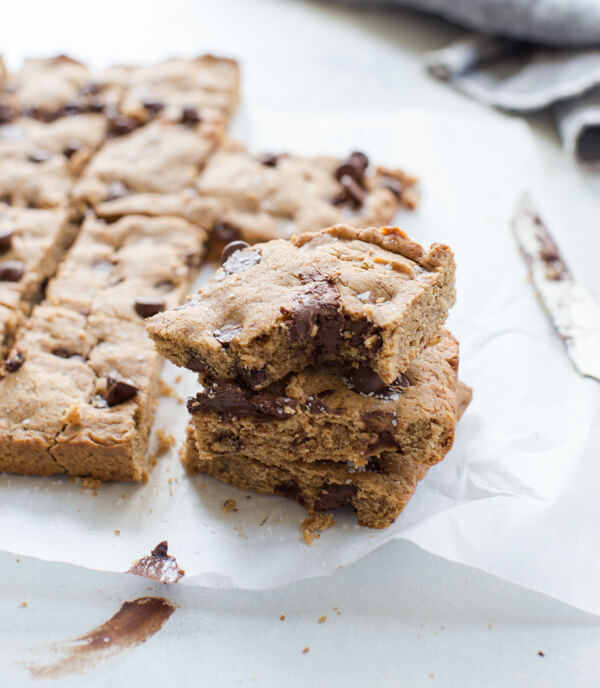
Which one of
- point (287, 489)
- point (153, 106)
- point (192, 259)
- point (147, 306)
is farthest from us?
point (153, 106)

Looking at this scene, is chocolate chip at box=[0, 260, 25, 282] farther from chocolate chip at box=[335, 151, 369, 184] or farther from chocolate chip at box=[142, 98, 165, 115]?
chocolate chip at box=[335, 151, 369, 184]

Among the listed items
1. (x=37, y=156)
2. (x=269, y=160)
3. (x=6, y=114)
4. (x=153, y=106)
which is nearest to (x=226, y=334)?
(x=269, y=160)

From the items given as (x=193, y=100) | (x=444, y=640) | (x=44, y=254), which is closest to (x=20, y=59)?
(x=193, y=100)

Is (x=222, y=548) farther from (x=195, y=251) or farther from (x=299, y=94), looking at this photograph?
(x=299, y=94)

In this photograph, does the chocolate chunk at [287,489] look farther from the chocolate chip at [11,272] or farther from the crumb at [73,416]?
the chocolate chip at [11,272]

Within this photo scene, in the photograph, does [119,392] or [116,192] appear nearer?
[119,392]

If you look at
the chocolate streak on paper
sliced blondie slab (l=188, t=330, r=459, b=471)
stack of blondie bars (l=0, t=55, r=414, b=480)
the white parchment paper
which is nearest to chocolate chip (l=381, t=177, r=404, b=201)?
stack of blondie bars (l=0, t=55, r=414, b=480)

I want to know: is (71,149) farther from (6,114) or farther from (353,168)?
(353,168)
